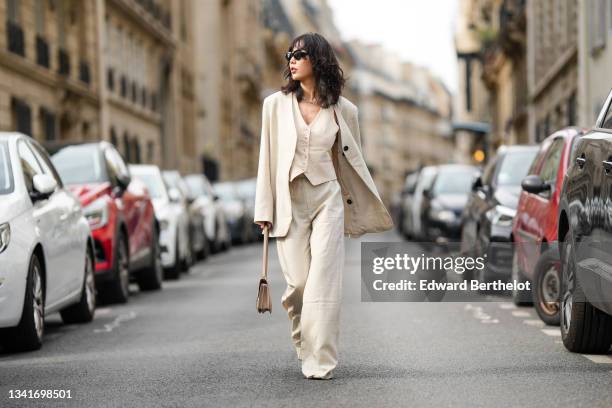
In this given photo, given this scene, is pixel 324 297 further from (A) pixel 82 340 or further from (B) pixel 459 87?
(B) pixel 459 87

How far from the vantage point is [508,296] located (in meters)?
14.2

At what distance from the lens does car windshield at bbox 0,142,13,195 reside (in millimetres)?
10242

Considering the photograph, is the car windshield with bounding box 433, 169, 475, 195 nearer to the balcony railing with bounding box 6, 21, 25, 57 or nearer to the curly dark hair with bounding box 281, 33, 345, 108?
the balcony railing with bounding box 6, 21, 25, 57

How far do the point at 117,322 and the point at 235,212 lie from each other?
21.7 meters

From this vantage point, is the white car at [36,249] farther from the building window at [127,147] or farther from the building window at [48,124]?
the building window at [127,147]

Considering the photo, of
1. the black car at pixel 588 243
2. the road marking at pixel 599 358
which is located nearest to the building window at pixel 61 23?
the black car at pixel 588 243

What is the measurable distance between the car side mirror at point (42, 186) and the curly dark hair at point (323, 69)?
301 centimetres

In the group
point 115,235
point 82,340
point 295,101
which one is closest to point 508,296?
point 115,235

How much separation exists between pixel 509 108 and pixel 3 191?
45.7 m

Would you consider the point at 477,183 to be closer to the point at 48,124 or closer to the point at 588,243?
the point at 588,243

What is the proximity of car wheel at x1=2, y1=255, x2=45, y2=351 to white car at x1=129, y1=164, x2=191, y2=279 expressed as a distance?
8244 mm

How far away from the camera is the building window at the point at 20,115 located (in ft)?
96.7

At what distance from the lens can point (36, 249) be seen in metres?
10.2

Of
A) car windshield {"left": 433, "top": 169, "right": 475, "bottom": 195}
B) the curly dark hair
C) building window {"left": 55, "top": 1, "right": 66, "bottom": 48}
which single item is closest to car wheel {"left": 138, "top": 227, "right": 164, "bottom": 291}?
the curly dark hair
